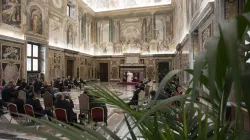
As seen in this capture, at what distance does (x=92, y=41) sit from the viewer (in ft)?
75.2

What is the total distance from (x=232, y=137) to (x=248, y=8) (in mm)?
546

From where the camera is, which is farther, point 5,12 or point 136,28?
point 136,28

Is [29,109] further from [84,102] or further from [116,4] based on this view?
[116,4]

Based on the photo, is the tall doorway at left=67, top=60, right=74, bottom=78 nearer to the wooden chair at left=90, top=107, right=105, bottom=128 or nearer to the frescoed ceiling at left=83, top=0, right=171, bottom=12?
the frescoed ceiling at left=83, top=0, right=171, bottom=12

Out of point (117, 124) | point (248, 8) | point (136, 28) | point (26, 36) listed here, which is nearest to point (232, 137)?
point (248, 8)

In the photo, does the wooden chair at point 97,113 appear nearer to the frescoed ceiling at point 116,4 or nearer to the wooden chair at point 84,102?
the wooden chair at point 84,102

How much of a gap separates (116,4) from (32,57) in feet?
46.0

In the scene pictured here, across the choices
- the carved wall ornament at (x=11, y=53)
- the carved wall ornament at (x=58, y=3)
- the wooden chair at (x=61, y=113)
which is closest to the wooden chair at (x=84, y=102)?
the wooden chair at (x=61, y=113)

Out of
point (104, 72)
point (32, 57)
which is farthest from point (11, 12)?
point (104, 72)

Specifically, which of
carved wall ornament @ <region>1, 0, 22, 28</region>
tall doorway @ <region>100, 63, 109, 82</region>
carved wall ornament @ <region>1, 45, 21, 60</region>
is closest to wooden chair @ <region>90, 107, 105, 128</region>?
carved wall ornament @ <region>1, 45, 21, 60</region>

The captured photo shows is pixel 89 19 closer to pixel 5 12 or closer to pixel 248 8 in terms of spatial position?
pixel 5 12

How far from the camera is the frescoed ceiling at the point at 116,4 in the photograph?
21.7 metres

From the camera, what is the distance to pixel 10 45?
10.7 m

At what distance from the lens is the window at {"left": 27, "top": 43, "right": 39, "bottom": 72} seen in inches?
503
